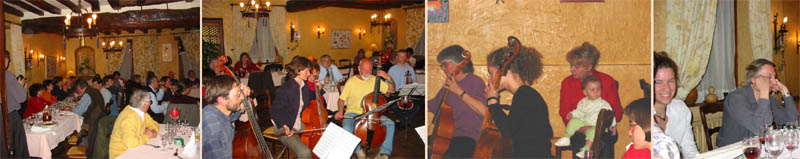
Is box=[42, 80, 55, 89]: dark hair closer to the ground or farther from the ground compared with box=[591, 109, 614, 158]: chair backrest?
farther from the ground

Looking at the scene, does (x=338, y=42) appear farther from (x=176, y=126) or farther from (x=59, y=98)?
(x=59, y=98)

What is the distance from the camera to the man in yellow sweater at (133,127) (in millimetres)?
4957

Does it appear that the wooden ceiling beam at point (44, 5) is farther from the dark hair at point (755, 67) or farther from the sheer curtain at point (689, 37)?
the dark hair at point (755, 67)

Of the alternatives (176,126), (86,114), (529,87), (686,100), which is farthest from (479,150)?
(86,114)

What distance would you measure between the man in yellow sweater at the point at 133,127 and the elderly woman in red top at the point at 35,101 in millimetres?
639

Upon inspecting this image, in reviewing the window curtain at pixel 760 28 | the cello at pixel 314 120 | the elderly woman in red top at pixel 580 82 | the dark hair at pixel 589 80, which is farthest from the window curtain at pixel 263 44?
the window curtain at pixel 760 28

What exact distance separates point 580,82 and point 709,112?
3.48ft

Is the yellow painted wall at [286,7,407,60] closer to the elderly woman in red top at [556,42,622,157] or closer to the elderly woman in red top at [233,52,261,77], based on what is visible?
the elderly woman in red top at [233,52,261,77]

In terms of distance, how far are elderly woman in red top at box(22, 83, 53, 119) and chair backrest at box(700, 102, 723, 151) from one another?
5006 millimetres

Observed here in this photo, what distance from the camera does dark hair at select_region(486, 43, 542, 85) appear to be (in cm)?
531

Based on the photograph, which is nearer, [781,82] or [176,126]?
[176,126]

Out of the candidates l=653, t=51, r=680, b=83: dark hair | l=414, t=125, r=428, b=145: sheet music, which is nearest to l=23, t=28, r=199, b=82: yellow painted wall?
l=414, t=125, r=428, b=145: sheet music

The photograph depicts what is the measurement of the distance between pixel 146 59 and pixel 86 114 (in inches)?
25.0

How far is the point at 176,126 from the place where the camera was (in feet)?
16.7
